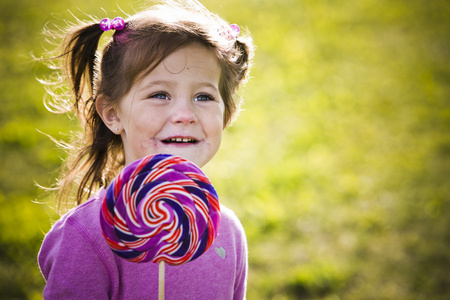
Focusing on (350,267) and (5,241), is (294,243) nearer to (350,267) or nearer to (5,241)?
(350,267)

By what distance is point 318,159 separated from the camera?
586 cm

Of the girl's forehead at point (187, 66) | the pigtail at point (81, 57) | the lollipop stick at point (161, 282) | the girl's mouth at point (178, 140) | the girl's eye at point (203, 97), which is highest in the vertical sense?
the pigtail at point (81, 57)

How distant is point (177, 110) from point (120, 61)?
1.27 feet

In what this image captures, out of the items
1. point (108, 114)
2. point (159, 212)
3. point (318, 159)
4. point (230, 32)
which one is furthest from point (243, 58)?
point (318, 159)

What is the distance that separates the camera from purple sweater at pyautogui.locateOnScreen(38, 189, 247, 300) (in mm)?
1700

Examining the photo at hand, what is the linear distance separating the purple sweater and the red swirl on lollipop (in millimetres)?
176

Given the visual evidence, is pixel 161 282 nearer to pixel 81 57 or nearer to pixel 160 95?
pixel 160 95

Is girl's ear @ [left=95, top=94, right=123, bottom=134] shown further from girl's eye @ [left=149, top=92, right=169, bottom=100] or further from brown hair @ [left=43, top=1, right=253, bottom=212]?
girl's eye @ [left=149, top=92, right=169, bottom=100]

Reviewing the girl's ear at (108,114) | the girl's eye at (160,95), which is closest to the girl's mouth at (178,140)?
the girl's eye at (160,95)

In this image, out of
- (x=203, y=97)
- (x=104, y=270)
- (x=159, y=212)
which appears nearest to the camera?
(x=159, y=212)

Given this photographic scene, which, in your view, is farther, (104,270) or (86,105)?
(86,105)

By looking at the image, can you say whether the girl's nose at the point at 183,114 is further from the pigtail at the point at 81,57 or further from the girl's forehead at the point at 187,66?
the pigtail at the point at 81,57

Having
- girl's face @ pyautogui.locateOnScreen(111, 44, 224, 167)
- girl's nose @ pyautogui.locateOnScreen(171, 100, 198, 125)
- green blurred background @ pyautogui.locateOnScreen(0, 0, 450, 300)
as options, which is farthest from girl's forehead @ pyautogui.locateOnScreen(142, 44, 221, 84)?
green blurred background @ pyautogui.locateOnScreen(0, 0, 450, 300)

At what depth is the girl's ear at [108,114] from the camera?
211 cm
